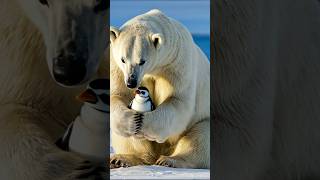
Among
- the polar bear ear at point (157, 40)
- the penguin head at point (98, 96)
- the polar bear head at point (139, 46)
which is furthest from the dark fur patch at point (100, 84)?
the polar bear ear at point (157, 40)

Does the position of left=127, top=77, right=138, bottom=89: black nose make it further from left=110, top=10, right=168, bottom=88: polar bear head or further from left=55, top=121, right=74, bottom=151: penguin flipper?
left=55, top=121, right=74, bottom=151: penguin flipper

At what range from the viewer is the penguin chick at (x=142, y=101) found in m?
1.32

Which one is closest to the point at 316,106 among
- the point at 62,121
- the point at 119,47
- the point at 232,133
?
the point at 232,133

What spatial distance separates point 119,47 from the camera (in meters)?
1.31

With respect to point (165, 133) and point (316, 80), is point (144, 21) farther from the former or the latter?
point (316, 80)

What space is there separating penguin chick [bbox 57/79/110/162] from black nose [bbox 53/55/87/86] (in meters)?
0.03

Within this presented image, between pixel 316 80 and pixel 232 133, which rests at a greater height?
pixel 316 80

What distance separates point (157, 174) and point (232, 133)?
0.64ft

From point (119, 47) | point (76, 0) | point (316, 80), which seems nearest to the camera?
point (76, 0)

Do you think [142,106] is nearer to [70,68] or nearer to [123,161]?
[123,161]

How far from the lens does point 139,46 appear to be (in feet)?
4.48

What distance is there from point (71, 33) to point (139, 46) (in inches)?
10.3

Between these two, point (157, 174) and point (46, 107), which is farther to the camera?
point (157, 174)

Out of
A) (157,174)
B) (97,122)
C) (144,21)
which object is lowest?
(157,174)
